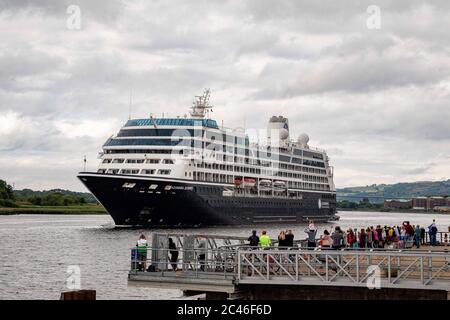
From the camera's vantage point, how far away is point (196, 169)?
91.9 m

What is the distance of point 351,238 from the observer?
32875mm

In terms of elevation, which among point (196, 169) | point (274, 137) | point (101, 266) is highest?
point (274, 137)

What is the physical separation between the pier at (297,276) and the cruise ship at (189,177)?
5837cm

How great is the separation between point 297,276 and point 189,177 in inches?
2633

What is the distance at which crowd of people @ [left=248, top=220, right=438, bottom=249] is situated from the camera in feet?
89.2

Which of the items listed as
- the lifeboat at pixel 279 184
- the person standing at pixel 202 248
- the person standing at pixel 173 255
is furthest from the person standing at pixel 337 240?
the lifeboat at pixel 279 184

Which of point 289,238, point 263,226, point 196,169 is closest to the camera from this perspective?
point 289,238

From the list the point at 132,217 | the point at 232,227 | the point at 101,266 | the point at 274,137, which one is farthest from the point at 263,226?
the point at 101,266

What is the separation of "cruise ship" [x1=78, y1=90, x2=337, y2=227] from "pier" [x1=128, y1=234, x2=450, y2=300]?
58374 millimetres

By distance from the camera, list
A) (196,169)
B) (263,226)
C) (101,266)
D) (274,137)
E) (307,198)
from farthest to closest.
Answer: (274,137), (307,198), (263,226), (196,169), (101,266)

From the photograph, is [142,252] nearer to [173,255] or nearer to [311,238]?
[173,255]

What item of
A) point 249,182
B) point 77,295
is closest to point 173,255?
point 77,295
